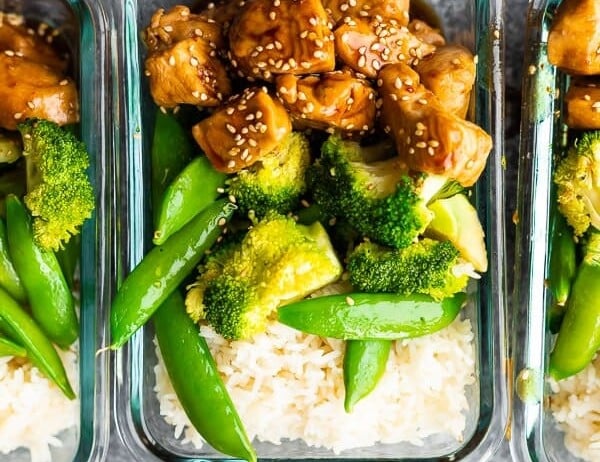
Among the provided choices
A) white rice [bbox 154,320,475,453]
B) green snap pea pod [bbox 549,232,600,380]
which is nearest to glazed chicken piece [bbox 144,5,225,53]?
white rice [bbox 154,320,475,453]

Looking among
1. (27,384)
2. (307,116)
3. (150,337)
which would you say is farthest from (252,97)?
(27,384)

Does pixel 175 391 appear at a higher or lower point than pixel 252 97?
lower

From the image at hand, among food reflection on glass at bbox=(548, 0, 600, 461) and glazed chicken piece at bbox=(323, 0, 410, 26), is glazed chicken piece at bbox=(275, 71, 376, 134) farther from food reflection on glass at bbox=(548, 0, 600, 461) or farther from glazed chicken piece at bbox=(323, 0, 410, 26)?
food reflection on glass at bbox=(548, 0, 600, 461)

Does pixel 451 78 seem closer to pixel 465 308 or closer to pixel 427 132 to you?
pixel 427 132

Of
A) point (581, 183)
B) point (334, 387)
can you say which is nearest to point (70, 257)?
point (334, 387)

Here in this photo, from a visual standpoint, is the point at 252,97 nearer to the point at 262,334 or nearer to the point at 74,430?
the point at 262,334

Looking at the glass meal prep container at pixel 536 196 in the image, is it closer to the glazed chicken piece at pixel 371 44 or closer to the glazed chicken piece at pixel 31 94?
the glazed chicken piece at pixel 371 44

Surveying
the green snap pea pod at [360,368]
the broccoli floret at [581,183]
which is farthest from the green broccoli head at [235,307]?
the broccoli floret at [581,183]
